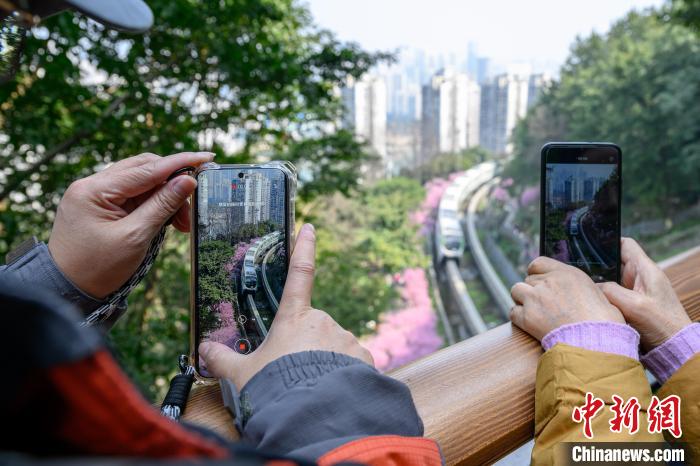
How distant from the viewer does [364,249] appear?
524 centimetres

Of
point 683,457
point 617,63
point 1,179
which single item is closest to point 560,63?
point 617,63

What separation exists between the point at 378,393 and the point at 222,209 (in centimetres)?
24

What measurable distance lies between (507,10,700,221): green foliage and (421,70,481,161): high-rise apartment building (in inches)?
28.7

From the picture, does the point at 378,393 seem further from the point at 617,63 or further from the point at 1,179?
the point at 617,63

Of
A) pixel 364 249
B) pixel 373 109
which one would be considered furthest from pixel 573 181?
pixel 373 109

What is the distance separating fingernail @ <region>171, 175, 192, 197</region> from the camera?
51 centimetres

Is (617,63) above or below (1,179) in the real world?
above

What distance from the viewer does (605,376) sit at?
499 mm

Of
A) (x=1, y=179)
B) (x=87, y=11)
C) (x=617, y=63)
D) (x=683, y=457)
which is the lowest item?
(x=683, y=457)

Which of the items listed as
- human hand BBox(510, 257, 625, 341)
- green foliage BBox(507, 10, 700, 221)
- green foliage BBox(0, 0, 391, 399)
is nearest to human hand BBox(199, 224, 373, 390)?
human hand BBox(510, 257, 625, 341)

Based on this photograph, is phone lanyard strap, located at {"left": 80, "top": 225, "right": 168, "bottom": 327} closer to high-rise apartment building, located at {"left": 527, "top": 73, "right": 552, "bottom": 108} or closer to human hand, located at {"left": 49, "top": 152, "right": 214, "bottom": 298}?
human hand, located at {"left": 49, "top": 152, "right": 214, "bottom": 298}

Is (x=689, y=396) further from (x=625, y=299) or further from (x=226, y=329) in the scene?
(x=226, y=329)

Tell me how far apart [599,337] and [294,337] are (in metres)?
0.31

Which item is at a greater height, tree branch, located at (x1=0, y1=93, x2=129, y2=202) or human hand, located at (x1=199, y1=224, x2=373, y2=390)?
tree branch, located at (x1=0, y1=93, x2=129, y2=202)
